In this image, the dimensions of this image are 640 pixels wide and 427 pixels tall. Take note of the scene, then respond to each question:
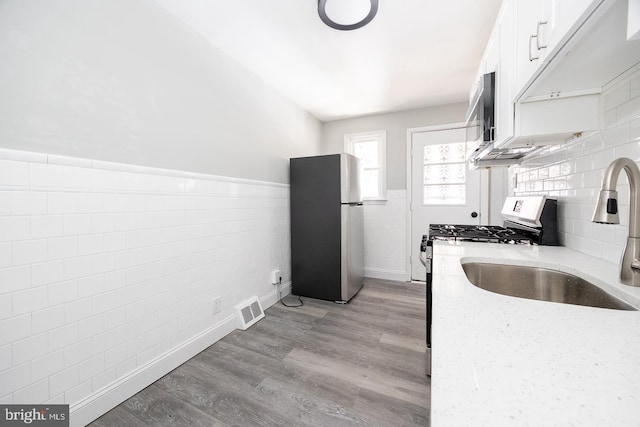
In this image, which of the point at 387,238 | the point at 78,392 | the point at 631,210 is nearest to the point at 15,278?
the point at 78,392

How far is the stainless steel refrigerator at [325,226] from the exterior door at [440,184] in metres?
0.94

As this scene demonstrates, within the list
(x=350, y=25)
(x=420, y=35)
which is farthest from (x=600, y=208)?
(x=420, y=35)

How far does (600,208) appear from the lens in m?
0.71

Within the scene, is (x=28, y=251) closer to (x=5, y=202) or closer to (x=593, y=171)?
(x=5, y=202)

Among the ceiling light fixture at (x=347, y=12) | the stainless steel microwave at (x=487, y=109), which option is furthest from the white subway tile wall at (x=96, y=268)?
the stainless steel microwave at (x=487, y=109)

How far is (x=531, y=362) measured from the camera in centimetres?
42

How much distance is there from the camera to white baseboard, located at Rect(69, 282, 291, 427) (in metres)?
1.29

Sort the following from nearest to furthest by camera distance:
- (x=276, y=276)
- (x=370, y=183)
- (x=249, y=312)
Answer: (x=249, y=312) < (x=276, y=276) < (x=370, y=183)

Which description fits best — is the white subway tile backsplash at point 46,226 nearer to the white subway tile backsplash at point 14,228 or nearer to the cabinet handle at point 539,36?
the white subway tile backsplash at point 14,228

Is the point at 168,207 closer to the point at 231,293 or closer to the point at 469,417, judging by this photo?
the point at 231,293

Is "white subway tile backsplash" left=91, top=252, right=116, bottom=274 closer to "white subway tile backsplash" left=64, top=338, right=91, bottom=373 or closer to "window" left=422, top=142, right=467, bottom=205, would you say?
"white subway tile backsplash" left=64, top=338, right=91, bottom=373

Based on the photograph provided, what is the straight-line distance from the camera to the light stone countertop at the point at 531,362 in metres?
0.32

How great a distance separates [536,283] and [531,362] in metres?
0.92

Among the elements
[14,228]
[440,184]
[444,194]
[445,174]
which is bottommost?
[14,228]
